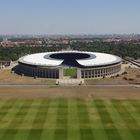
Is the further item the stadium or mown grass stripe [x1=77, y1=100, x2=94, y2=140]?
the stadium

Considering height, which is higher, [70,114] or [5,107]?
[70,114]

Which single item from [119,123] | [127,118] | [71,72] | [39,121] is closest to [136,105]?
[127,118]

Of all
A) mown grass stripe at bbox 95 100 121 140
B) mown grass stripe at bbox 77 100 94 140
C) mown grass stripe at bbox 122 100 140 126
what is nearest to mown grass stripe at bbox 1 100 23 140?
mown grass stripe at bbox 77 100 94 140

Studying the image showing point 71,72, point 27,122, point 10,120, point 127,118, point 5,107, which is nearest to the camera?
point 27,122

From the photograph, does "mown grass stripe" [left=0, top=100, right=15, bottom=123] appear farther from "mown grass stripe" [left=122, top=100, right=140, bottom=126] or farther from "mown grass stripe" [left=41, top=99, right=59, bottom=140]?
"mown grass stripe" [left=122, top=100, right=140, bottom=126]

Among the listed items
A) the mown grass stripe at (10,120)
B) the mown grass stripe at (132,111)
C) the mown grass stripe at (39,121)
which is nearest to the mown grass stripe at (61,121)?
the mown grass stripe at (39,121)

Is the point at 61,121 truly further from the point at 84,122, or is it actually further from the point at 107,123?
the point at 107,123

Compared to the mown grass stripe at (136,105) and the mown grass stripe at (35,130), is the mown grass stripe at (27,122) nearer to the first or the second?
the mown grass stripe at (35,130)
